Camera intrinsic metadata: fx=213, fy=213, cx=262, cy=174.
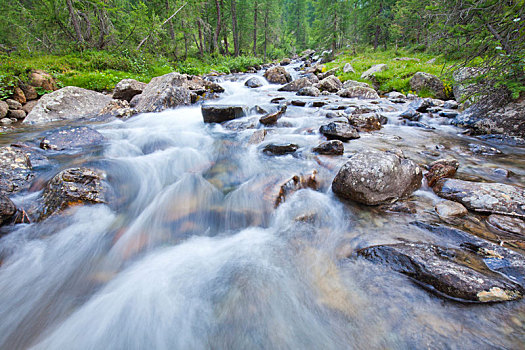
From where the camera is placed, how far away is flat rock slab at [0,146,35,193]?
322cm

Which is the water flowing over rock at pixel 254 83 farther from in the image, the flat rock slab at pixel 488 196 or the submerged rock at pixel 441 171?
the flat rock slab at pixel 488 196

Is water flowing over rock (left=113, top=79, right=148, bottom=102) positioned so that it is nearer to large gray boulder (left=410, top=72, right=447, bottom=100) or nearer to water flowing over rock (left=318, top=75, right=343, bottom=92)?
water flowing over rock (left=318, top=75, right=343, bottom=92)

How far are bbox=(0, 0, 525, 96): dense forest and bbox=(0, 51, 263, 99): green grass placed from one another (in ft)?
2.62

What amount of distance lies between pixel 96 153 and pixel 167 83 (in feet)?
19.4

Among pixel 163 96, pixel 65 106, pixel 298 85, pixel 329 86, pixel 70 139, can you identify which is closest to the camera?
pixel 70 139

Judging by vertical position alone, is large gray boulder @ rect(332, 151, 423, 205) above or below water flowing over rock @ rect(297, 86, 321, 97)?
below

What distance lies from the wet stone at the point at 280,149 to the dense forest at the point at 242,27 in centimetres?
362

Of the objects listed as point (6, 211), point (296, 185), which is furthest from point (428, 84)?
point (6, 211)

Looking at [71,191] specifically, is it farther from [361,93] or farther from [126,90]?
[361,93]

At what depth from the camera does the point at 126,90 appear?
9.34 metres

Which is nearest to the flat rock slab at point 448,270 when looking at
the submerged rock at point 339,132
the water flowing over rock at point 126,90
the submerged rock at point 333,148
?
the submerged rock at point 333,148

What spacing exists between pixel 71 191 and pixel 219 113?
5.01 metres

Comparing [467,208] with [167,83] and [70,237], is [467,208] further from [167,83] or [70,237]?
[167,83]

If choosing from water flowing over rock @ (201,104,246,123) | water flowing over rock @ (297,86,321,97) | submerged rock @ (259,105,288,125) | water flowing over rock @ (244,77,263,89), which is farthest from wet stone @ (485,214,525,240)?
water flowing over rock @ (244,77,263,89)
